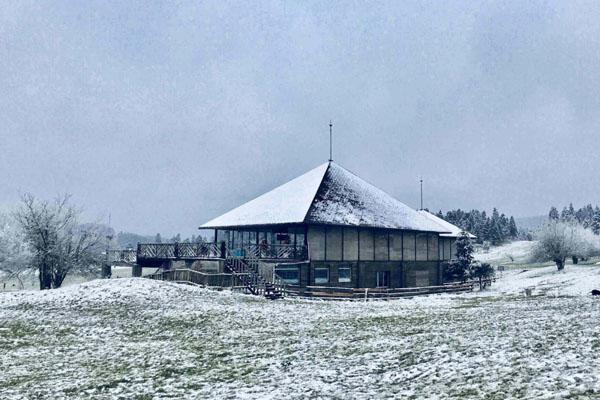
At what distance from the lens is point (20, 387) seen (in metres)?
12.8

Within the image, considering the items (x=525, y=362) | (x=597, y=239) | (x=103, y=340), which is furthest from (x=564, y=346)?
(x=597, y=239)

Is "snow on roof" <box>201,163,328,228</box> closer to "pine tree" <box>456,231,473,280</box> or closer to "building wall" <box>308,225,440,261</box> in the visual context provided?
"building wall" <box>308,225,440,261</box>

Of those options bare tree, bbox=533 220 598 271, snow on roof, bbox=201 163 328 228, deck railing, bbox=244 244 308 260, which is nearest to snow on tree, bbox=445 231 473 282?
bare tree, bbox=533 220 598 271

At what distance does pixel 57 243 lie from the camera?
46.1m

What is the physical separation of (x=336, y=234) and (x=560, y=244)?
3943 centimetres

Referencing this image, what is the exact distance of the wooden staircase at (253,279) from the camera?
31.7 metres

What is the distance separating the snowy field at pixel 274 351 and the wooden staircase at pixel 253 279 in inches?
224

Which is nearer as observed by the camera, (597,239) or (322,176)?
(322,176)

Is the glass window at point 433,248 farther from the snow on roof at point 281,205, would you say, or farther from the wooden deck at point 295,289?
the snow on roof at point 281,205

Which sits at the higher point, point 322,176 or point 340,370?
point 322,176

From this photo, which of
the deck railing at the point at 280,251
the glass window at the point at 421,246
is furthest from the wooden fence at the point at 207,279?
the glass window at the point at 421,246

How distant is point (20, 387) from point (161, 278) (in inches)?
889

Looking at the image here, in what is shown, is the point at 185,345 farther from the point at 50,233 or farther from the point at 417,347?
the point at 50,233

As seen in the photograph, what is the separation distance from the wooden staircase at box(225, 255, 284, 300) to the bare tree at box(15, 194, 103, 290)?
20.8 meters
